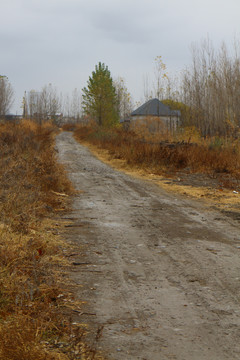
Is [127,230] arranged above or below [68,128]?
below

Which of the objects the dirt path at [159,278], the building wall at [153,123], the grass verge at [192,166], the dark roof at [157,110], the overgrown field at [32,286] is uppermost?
the dark roof at [157,110]

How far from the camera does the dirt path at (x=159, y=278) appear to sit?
323 centimetres

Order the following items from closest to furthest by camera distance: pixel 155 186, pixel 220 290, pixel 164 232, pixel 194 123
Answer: pixel 220 290
pixel 164 232
pixel 155 186
pixel 194 123

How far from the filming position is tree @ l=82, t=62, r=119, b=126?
41.3 m

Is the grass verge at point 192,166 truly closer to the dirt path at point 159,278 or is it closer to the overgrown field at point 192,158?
the overgrown field at point 192,158

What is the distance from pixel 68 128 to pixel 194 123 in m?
37.4

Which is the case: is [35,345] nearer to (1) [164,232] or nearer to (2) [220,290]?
(2) [220,290]

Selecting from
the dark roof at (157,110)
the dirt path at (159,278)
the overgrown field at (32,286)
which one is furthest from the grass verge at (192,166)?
the dark roof at (157,110)

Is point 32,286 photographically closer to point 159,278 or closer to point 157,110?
point 159,278

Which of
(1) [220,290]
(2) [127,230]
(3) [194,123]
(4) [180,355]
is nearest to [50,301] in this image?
(4) [180,355]

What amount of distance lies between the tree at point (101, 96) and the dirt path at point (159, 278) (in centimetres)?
3334

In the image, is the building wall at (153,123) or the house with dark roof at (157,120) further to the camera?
the house with dark roof at (157,120)

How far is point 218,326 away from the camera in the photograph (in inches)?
138

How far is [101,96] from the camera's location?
42.1m
